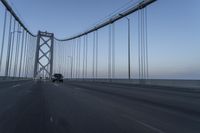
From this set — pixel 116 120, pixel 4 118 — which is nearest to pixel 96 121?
pixel 116 120

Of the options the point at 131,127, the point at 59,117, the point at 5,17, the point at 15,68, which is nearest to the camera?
the point at 131,127

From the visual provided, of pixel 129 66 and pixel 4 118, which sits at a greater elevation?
pixel 129 66

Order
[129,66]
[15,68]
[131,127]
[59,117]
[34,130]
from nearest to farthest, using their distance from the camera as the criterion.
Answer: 1. [34,130]
2. [131,127]
3. [59,117]
4. [129,66]
5. [15,68]

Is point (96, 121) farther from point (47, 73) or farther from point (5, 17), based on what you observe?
point (47, 73)

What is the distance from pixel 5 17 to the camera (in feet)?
197

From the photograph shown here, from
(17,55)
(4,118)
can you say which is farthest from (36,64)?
(4,118)

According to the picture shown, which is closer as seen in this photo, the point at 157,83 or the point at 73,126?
the point at 73,126

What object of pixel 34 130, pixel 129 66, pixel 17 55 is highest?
pixel 17 55

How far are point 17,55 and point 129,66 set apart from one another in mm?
41105

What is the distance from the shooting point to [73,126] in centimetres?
755

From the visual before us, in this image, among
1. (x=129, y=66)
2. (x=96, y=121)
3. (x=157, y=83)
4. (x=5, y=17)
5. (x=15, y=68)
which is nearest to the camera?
(x=96, y=121)

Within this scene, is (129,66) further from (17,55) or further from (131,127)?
(17,55)

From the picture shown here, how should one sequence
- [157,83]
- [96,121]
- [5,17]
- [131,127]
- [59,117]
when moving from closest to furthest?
[131,127] < [96,121] < [59,117] < [157,83] < [5,17]

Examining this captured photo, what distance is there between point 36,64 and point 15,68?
76.4 feet
